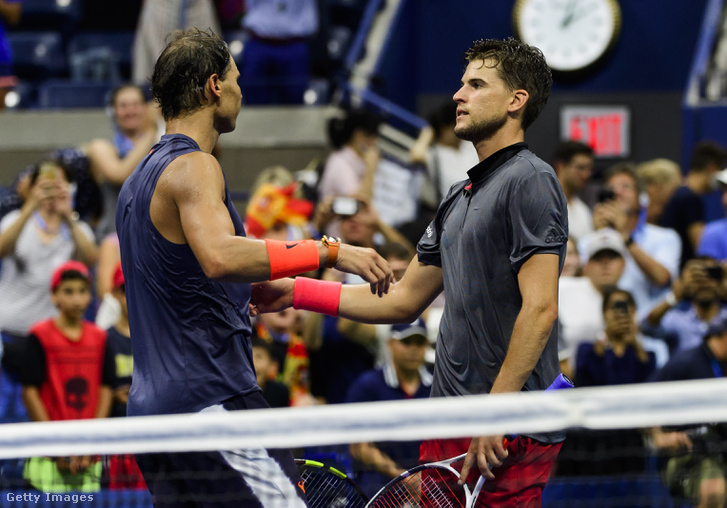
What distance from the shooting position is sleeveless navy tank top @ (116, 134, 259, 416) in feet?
10.9

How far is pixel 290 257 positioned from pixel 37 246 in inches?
150

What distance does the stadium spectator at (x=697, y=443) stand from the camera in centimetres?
451

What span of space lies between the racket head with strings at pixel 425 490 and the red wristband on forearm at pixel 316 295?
754 millimetres

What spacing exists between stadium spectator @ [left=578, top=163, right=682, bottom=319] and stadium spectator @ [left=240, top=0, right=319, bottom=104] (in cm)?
319

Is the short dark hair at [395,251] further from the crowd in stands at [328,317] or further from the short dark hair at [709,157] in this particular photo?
the short dark hair at [709,157]

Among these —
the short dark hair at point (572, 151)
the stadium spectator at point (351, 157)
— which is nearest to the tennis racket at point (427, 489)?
the short dark hair at point (572, 151)

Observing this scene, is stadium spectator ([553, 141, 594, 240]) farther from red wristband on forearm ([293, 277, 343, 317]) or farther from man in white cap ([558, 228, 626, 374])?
red wristband on forearm ([293, 277, 343, 317])

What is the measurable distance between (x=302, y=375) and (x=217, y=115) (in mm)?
3121

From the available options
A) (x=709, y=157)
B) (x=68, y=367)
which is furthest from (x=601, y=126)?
(x=68, y=367)

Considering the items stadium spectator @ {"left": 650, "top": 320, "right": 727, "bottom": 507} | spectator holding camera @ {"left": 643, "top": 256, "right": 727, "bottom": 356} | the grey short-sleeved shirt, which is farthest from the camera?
spectator holding camera @ {"left": 643, "top": 256, "right": 727, "bottom": 356}

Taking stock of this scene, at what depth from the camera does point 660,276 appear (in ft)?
23.4

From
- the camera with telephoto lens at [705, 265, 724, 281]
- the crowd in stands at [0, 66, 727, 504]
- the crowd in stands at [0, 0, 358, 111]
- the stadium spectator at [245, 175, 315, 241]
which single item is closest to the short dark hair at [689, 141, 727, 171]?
the crowd in stands at [0, 66, 727, 504]

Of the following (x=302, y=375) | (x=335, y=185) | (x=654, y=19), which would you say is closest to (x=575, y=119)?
(x=654, y=19)

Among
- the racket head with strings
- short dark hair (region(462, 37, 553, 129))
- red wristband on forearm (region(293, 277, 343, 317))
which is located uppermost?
short dark hair (region(462, 37, 553, 129))
